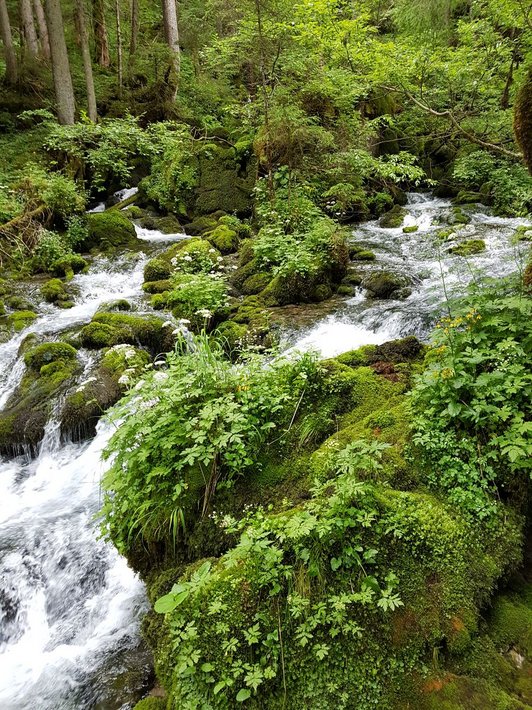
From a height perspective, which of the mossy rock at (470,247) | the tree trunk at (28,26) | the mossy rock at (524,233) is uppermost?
the tree trunk at (28,26)

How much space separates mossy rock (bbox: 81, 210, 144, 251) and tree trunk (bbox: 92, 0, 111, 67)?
1393cm

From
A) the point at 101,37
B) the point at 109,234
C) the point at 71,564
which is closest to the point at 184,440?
the point at 71,564

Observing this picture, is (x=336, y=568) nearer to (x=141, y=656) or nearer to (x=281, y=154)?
(x=141, y=656)

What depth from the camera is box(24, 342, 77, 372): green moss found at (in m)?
7.42

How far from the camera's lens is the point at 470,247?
10.2 m

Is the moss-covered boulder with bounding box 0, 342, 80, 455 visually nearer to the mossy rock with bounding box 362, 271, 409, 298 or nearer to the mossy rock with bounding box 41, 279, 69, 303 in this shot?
the mossy rock with bounding box 41, 279, 69, 303

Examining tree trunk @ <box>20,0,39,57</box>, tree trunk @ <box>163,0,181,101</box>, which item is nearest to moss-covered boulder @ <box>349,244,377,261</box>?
tree trunk @ <box>163,0,181,101</box>

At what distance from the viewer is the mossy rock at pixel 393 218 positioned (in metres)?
14.0

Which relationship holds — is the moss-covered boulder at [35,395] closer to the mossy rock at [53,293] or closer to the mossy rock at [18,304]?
the mossy rock at [18,304]

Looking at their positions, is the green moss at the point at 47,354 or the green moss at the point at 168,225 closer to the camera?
the green moss at the point at 47,354

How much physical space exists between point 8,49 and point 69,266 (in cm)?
1249

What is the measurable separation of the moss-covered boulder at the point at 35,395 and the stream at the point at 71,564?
0.20 m

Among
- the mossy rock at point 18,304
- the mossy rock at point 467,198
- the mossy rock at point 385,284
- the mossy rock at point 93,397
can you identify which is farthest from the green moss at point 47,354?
the mossy rock at point 467,198

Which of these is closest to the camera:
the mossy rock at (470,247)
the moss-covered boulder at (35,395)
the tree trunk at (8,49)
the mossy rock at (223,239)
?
the moss-covered boulder at (35,395)
